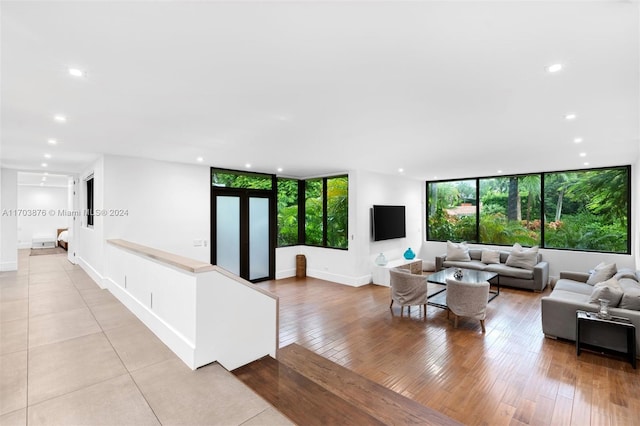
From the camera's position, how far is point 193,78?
2.10 metres

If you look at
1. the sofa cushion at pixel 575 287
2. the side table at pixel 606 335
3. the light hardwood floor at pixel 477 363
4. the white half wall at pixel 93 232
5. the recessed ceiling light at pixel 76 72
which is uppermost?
the recessed ceiling light at pixel 76 72

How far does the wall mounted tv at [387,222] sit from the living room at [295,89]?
1818 millimetres

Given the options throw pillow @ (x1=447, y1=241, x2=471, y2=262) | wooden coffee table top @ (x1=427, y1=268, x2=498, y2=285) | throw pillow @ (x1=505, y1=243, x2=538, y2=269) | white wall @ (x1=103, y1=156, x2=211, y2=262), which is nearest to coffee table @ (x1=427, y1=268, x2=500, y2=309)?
wooden coffee table top @ (x1=427, y1=268, x2=498, y2=285)

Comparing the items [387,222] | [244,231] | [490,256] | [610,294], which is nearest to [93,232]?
[244,231]

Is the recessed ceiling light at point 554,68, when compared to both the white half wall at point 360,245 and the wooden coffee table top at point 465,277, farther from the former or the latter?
the white half wall at point 360,245

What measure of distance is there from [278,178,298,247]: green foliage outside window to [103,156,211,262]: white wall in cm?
202

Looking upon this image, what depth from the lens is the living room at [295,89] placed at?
149cm

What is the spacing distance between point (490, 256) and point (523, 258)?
0.76 m

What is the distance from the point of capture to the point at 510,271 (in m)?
6.45

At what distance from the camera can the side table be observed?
322 cm

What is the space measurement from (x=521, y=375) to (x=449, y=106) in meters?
2.89

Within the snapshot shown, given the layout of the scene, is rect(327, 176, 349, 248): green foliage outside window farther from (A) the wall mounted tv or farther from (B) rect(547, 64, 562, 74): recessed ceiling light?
(B) rect(547, 64, 562, 74): recessed ceiling light

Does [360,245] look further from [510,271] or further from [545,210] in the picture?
[545,210]

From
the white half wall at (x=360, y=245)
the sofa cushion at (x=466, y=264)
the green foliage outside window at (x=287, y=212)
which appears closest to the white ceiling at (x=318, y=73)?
the white half wall at (x=360, y=245)
